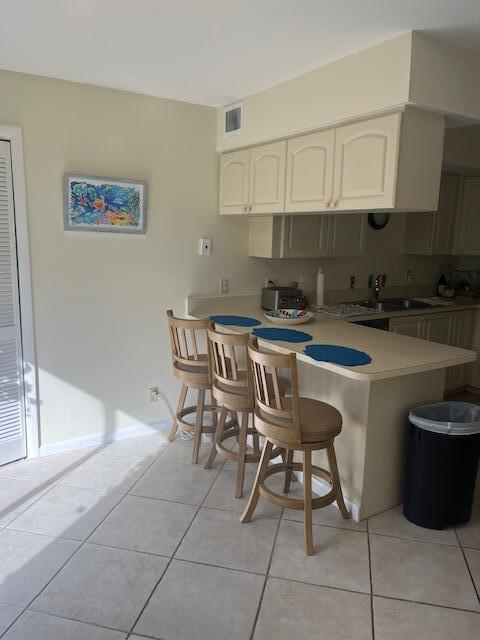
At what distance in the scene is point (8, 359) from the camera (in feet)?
9.82

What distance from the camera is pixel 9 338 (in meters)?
2.98

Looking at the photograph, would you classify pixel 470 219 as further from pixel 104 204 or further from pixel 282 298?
pixel 104 204

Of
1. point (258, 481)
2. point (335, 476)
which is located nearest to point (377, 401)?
point (335, 476)

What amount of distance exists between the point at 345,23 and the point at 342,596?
97.9 inches

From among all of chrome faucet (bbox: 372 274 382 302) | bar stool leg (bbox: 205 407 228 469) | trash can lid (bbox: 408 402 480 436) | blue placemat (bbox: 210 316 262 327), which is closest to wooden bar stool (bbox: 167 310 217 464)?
bar stool leg (bbox: 205 407 228 469)

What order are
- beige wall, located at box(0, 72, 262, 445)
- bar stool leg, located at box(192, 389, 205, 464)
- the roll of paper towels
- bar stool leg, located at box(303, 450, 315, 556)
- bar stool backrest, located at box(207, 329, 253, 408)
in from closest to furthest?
bar stool leg, located at box(303, 450, 315, 556) → bar stool backrest, located at box(207, 329, 253, 408) → beige wall, located at box(0, 72, 262, 445) → bar stool leg, located at box(192, 389, 205, 464) → the roll of paper towels

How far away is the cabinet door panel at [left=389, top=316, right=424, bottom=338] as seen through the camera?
4008mm

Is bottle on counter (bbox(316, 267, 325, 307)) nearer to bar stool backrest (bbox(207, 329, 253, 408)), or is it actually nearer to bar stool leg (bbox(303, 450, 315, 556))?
bar stool backrest (bbox(207, 329, 253, 408))

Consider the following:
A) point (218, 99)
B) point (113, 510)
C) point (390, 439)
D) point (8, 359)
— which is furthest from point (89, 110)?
point (390, 439)

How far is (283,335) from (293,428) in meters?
0.76

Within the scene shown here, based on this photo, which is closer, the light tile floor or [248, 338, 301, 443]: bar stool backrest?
the light tile floor

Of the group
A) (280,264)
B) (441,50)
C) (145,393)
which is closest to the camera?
(441,50)

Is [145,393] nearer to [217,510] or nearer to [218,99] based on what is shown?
[217,510]

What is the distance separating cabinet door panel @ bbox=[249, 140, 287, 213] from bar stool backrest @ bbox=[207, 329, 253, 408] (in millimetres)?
1067
